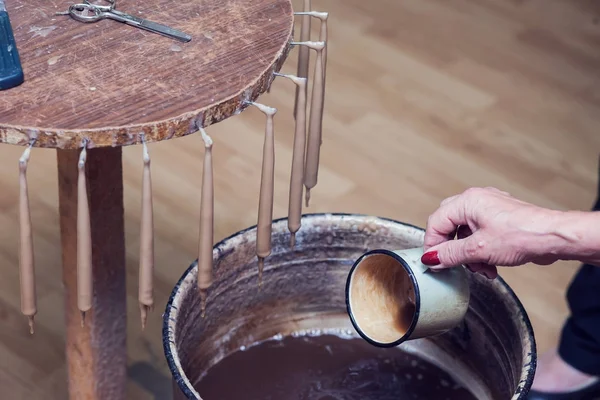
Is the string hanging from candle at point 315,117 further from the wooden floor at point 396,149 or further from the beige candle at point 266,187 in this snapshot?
the wooden floor at point 396,149

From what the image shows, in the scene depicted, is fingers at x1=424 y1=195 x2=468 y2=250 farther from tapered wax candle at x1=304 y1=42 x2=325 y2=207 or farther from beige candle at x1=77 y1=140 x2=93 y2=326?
beige candle at x1=77 y1=140 x2=93 y2=326

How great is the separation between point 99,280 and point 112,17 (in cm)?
32

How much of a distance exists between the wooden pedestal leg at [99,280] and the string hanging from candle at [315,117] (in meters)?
0.21

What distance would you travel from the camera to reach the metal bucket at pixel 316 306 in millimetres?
1150

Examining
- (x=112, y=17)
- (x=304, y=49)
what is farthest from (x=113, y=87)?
(x=304, y=49)

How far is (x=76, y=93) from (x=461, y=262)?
0.42 m

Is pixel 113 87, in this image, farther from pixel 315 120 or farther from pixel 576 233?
pixel 576 233

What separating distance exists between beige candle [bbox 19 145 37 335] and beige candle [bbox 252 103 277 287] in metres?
0.23

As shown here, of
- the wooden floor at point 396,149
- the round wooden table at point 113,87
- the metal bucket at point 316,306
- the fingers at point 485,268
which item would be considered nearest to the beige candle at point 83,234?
the round wooden table at point 113,87

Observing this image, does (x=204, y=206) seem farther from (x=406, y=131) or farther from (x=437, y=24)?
(x=437, y=24)

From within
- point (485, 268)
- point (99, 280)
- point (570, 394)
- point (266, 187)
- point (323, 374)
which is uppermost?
point (266, 187)

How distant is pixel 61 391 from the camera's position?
4.78 feet

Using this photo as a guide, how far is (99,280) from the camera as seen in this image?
1.19 metres

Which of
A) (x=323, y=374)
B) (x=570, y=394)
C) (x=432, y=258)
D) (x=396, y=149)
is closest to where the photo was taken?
(x=432, y=258)
